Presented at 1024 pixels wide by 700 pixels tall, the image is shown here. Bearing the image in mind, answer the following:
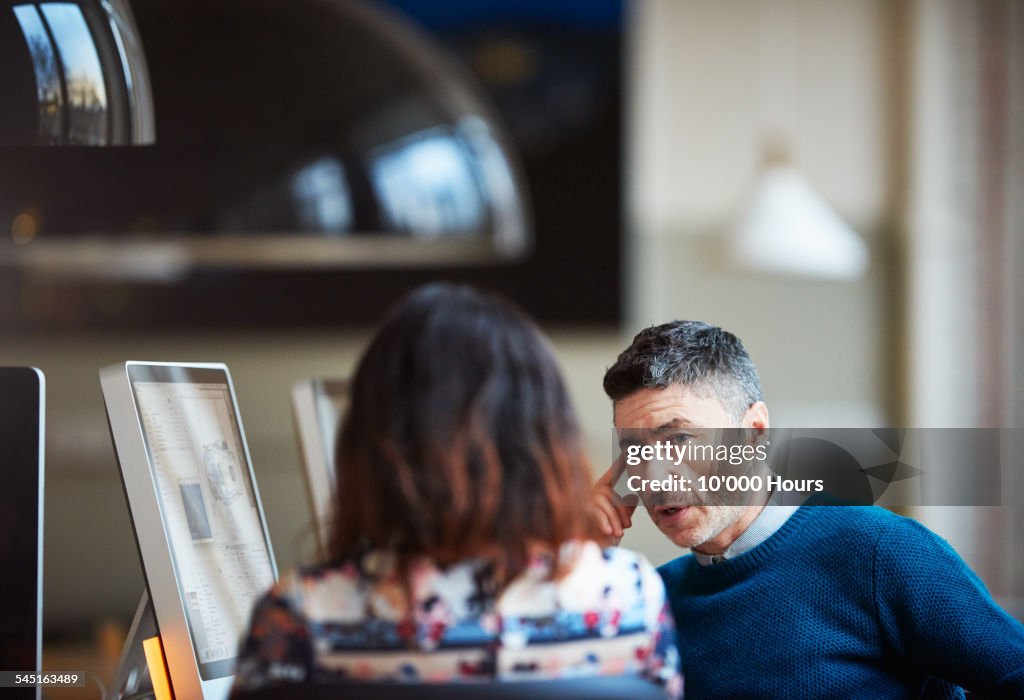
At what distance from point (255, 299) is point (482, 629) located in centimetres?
326

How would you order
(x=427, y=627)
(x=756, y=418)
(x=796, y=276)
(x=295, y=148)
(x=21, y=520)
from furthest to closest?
(x=796, y=276) < (x=295, y=148) < (x=756, y=418) < (x=21, y=520) < (x=427, y=627)

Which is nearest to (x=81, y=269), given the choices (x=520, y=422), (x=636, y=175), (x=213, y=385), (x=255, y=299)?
(x=255, y=299)

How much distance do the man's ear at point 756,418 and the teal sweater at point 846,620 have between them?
0.38ft

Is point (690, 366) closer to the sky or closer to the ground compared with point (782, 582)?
closer to the sky

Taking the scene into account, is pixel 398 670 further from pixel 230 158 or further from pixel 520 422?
pixel 230 158

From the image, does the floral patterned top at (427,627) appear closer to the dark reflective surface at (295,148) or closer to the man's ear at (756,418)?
the man's ear at (756,418)

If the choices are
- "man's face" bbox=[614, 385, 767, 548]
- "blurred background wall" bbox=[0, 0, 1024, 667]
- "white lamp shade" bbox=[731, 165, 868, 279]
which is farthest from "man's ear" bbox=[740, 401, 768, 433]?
"blurred background wall" bbox=[0, 0, 1024, 667]

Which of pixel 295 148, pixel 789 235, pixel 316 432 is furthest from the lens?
pixel 789 235

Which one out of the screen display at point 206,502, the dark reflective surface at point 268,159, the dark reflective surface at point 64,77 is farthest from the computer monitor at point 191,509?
the dark reflective surface at point 268,159

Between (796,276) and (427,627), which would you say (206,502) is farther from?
(796,276)

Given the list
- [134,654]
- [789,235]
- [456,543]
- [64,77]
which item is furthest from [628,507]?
[789,235]

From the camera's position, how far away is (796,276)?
418 cm

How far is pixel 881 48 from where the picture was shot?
428 centimetres

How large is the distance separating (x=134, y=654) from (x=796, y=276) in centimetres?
320
